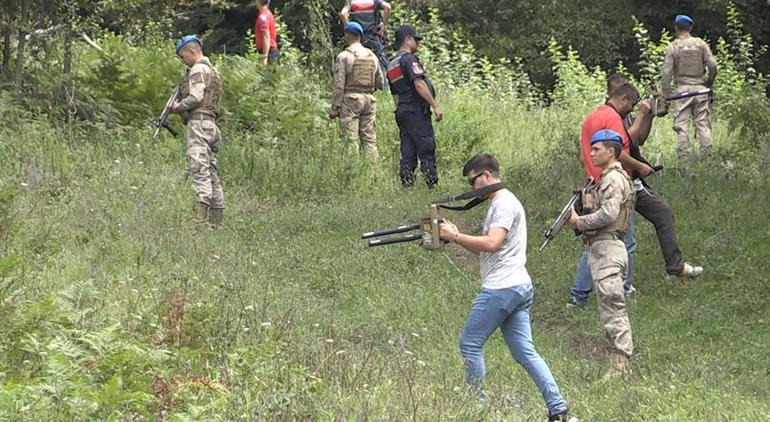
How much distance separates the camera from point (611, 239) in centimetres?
902

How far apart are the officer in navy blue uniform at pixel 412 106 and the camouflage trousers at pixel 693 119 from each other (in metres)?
3.46

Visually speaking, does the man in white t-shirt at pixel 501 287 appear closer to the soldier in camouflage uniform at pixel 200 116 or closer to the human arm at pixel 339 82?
the soldier in camouflage uniform at pixel 200 116

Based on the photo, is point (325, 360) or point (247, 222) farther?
point (247, 222)

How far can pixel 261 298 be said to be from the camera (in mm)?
9688

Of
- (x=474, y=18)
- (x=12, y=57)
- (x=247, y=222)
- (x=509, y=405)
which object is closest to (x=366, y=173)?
(x=247, y=222)

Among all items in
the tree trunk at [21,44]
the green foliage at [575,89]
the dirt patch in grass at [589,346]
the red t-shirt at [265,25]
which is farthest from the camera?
the green foliage at [575,89]

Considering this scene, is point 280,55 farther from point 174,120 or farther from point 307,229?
point 307,229

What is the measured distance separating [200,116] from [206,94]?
259mm

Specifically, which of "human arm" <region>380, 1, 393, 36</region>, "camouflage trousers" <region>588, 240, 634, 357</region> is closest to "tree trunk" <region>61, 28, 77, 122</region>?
"human arm" <region>380, 1, 393, 36</region>

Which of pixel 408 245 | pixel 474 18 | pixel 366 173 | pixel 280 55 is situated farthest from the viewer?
pixel 474 18

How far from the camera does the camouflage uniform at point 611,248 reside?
897cm

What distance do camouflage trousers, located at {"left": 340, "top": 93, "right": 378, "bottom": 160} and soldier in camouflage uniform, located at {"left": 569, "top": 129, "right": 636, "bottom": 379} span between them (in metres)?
7.48

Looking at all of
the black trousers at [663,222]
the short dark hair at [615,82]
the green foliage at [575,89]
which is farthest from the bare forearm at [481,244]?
the green foliage at [575,89]

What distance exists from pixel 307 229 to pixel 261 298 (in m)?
3.85
